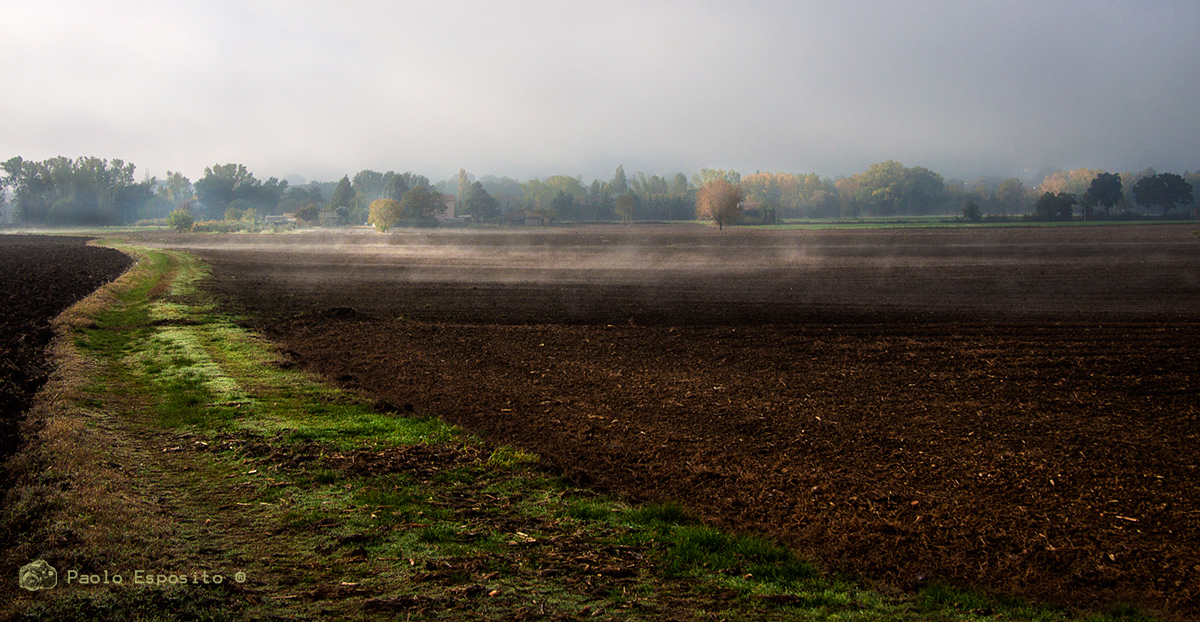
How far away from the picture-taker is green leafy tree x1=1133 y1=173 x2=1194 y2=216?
302ft

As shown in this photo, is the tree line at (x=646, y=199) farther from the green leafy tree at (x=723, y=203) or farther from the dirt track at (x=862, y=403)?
the dirt track at (x=862, y=403)

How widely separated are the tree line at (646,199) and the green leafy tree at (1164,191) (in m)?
0.13

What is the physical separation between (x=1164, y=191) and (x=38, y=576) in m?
120

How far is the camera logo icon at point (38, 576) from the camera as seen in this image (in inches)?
201

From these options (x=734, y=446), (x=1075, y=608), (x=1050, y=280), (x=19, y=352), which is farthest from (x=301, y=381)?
(x=1050, y=280)

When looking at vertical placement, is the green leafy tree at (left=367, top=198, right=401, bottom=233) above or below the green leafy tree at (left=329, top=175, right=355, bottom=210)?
below

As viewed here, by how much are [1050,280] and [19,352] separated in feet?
125

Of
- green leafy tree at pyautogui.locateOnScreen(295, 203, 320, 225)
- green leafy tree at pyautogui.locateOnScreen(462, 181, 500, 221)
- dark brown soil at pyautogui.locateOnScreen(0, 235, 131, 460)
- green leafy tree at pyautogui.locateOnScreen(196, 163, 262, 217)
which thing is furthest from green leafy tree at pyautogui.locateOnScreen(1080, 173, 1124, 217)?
green leafy tree at pyautogui.locateOnScreen(196, 163, 262, 217)

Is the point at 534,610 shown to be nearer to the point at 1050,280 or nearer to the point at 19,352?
the point at 19,352

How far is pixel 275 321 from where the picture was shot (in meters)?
21.4

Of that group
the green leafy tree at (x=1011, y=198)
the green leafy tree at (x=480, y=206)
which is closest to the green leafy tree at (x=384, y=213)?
the green leafy tree at (x=480, y=206)

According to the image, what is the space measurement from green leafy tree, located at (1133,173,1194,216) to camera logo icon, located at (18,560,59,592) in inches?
4686

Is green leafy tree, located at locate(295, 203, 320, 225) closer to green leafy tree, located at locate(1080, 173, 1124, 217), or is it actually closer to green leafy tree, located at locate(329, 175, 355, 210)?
green leafy tree, located at locate(329, 175, 355, 210)

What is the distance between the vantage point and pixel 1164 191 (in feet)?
303
